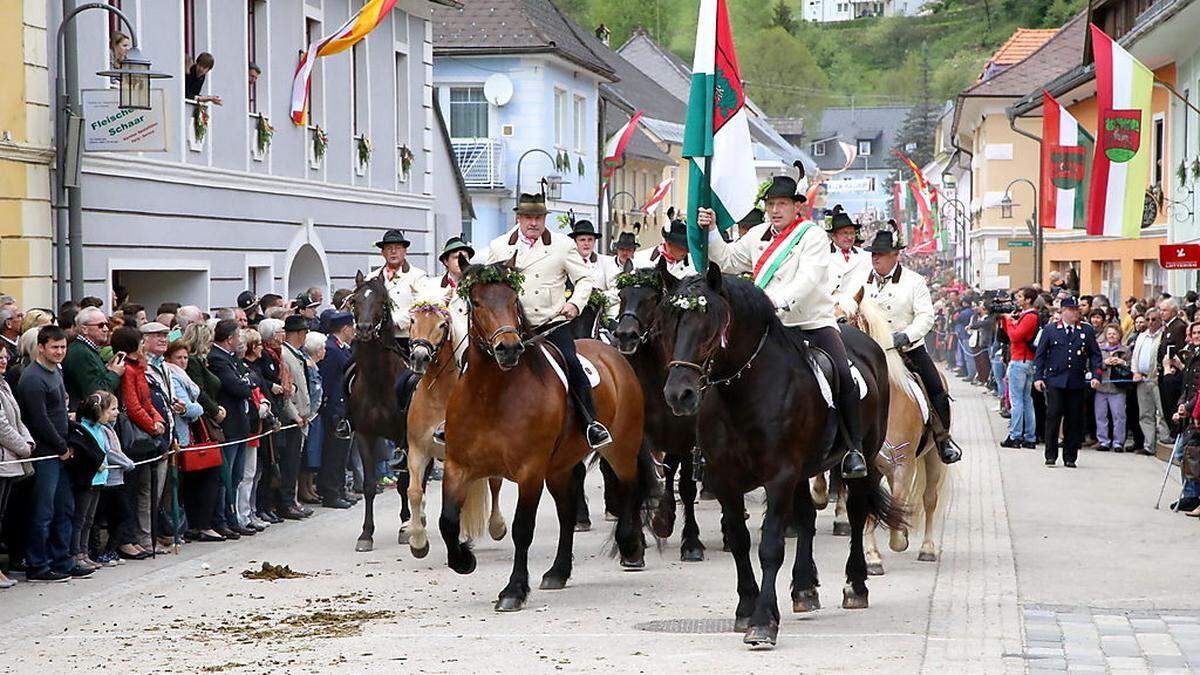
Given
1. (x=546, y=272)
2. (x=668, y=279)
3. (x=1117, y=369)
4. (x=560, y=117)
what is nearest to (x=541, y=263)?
(x=546, y=272)

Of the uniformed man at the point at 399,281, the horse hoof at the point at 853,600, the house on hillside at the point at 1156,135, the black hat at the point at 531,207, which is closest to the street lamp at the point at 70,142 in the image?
the uniformed man at the point at 399,281

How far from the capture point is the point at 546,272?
13.0 meters

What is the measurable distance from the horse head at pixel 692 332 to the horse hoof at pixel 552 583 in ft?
8.28

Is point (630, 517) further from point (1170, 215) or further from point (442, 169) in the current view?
point (442, 169)

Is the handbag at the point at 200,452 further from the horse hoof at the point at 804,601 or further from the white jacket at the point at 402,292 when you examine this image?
the horse hoof at the point at 804,601

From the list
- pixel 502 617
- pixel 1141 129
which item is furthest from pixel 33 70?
pixel 1141 129

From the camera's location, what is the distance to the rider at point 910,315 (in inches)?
553

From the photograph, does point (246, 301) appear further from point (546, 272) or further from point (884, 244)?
point (546, 272)

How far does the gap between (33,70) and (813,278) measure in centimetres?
1120

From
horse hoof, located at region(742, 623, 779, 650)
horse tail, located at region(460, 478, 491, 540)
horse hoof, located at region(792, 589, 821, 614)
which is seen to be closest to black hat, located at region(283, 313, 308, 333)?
horse tail, located at region(460, 478, 491, 540)

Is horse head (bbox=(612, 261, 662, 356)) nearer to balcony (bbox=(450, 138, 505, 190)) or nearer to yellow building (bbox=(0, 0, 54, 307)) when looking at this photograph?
yellow building (bbox=(0, 0, 54, 307))

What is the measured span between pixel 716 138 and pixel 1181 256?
1030cm

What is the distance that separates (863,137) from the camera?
6545 inches

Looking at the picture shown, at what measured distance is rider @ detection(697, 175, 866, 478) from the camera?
11133 millimetres
